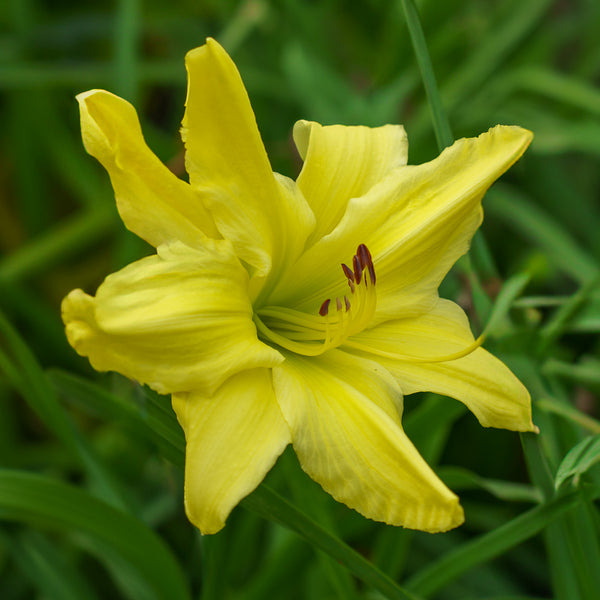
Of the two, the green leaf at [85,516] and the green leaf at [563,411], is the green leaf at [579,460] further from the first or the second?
the green leaf at [85,516]

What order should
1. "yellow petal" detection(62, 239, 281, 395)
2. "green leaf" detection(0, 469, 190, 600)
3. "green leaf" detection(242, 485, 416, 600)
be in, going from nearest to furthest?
"yellow petal" detection(62, 239, 281, 395) < "green leaf" detection(242, 485, 416, 600) < "green leaf" detection(0, 469, 190, 600)

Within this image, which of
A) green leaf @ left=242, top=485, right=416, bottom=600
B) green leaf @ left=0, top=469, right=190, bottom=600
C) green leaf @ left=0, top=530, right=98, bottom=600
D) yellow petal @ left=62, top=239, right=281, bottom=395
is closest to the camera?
yellow petal @ left=62, top=239, right=281, bottom=395

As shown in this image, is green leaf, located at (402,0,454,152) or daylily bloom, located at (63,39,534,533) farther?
green leaf, located at (402,0,454,152)

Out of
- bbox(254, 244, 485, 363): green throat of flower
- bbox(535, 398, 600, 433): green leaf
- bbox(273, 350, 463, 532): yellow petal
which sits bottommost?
bbox(535, 398, 600, 433): green leaf

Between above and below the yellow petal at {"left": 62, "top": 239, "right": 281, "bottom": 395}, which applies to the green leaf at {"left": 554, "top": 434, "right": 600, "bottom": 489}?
below

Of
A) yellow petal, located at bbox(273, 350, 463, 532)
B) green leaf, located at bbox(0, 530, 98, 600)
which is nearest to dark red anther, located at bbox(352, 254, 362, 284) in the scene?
yellow petal, located at bbox(273, 350, 463, 532)

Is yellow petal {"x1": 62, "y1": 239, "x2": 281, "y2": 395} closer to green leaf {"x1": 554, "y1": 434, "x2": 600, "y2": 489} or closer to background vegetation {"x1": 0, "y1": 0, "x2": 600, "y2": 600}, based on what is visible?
background vegetation {"x1": 0, "y1": 0, "x2": 600, "y2": 600}

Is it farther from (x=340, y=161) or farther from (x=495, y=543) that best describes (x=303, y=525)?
(x=340, y=161)

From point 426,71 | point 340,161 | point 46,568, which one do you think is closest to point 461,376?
point 340,161
